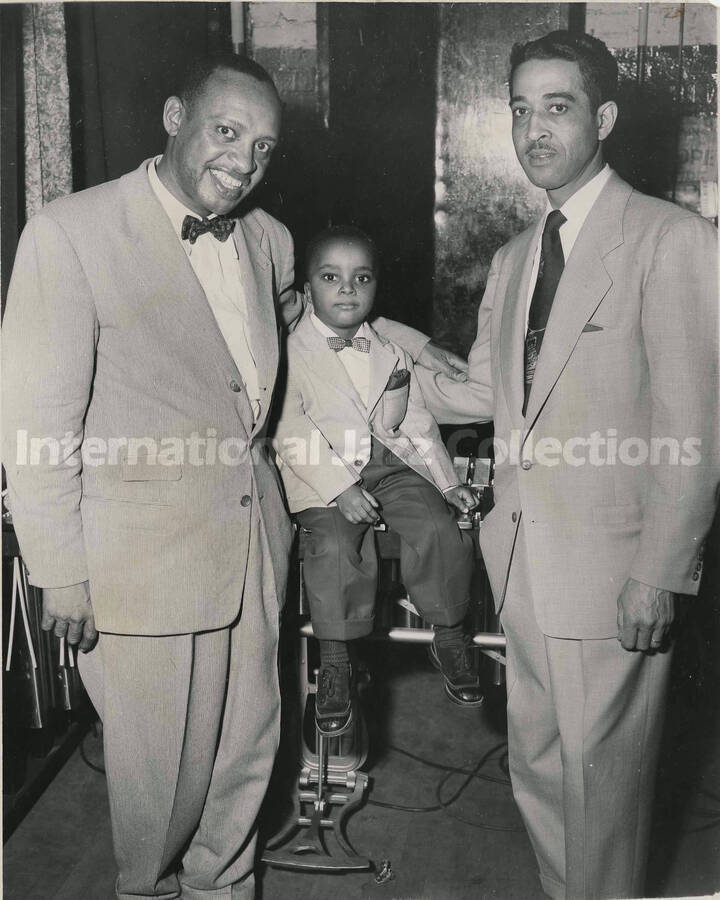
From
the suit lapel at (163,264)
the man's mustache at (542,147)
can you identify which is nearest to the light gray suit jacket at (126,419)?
the suit lapel at (163,264)

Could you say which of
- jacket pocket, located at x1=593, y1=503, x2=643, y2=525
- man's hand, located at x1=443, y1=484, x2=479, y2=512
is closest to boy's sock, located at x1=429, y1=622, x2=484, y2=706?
man's hand, located at x1=443, y1=484, x2=479, y2=512

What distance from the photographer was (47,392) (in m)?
1.76

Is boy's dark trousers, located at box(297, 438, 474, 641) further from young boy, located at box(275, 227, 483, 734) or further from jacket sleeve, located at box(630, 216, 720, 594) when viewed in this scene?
jacket sleeve, located at box(630, 216, 720, 594)

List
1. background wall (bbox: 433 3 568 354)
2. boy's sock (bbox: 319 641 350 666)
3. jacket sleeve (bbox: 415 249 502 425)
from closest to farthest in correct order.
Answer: jacket sleeve (bbox: 415 249 502 425), boy's sock (bbox: 319 641 350 666), background wall (bbox: 433 3 568 354)

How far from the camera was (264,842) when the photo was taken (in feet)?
8.28

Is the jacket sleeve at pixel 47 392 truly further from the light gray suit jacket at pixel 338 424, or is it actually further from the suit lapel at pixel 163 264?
the light gray suit jacket at pixel 338 424

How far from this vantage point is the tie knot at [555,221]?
1938 millimetres

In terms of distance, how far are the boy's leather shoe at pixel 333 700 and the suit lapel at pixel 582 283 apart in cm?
101

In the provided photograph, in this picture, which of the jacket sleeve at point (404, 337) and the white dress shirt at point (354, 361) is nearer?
the white dress shirt at point (354, 361)

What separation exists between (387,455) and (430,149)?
6.79 feet

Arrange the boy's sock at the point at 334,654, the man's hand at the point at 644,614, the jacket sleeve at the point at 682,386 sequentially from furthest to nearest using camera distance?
the boy's sock at the point at 334,654 < the man's hand at the point at 644,614 < the jacket sleeve at the point at 682,386

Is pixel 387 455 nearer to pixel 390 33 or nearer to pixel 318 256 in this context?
pixel 318 256

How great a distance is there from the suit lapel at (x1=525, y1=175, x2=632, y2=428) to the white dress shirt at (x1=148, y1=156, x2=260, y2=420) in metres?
0.71

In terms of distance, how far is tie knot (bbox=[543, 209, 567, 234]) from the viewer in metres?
1.94
